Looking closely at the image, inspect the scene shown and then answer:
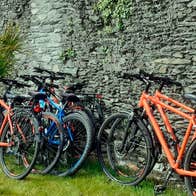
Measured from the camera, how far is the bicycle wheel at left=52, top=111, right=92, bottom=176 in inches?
206

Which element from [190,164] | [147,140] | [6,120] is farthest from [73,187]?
[190,164]

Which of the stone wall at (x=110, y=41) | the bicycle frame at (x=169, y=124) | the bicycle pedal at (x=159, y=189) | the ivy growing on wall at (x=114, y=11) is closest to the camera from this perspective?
the bicycle frame at (x=169, y=124)

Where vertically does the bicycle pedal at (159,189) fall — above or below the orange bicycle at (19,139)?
below

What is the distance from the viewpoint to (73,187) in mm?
4871

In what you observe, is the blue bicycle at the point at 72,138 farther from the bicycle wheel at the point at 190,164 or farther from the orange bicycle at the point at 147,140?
the bicycle wheel at the point at 190,164

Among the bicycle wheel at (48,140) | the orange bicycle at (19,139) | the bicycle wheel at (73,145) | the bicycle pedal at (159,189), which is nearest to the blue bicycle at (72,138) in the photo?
the bicycle wheel at (73,145)

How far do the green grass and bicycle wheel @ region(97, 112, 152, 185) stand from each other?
0.13 m

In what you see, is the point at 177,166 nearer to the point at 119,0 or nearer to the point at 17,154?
the point at 17,154

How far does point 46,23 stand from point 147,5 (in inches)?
88.9

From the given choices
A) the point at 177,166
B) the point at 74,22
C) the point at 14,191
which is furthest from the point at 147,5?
the point at 14,191

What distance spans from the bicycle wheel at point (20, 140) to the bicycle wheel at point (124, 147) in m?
0.85


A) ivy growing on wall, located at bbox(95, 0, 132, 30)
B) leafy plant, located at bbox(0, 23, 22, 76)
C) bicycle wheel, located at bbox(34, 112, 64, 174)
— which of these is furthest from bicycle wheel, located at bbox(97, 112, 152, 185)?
leafy plant, located at bbox(0, 23, 22, 76)

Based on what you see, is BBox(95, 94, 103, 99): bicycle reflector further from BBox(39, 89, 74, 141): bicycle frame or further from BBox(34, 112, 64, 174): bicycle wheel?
BBox(34, 112, 64, 174): bicycle wheel

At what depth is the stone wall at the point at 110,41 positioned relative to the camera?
17.0ft
